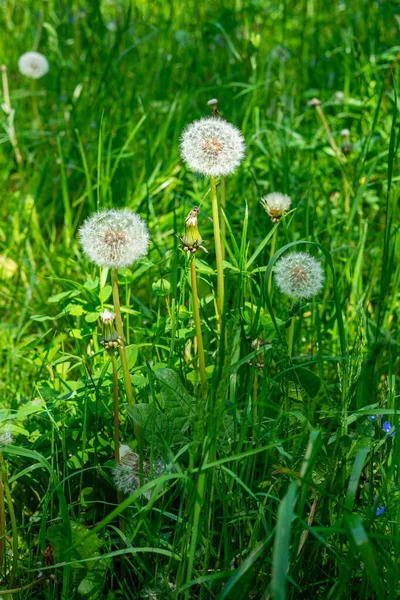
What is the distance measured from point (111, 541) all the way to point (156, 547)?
9 centimetres

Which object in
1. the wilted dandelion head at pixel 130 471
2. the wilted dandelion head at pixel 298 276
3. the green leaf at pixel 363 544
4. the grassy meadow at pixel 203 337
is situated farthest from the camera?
the wilted dandelion head at pixel 298 276

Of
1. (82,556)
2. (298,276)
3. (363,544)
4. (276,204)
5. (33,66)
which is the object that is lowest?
(82,556)

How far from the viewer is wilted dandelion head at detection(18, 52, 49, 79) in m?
3.50

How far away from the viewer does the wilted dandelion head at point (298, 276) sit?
164 cm

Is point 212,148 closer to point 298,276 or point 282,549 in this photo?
point 298,276

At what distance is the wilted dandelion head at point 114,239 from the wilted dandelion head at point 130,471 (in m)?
0.39

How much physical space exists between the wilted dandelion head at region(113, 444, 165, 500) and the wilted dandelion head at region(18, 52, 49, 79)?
248cm

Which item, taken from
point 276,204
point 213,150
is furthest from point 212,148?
point 276,204

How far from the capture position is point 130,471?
145 cm

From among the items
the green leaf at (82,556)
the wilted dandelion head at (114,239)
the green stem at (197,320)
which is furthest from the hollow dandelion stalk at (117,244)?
the green leaf at (82,556)

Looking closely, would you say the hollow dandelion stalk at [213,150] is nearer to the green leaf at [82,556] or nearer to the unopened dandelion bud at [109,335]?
the unopened dandelion bud at [109,335]

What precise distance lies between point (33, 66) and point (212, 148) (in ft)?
7.46

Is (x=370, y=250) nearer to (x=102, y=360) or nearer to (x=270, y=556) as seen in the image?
(x=102, y=360)

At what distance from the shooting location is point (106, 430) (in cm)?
172
